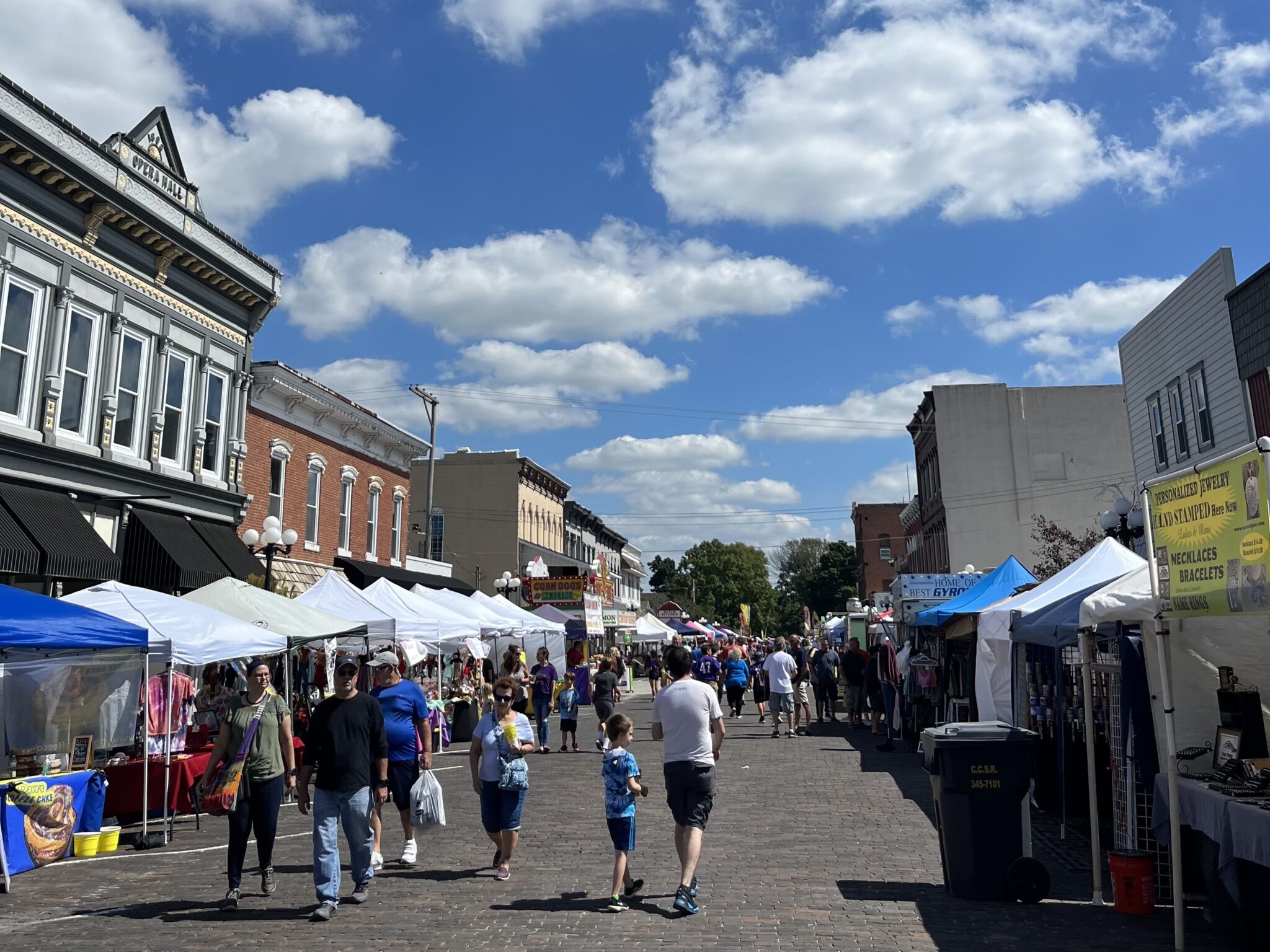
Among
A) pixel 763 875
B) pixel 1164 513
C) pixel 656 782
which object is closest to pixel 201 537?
pixel 656 782

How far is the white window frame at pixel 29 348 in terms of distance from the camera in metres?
16.2

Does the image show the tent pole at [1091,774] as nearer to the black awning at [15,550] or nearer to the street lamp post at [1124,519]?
the street lamp post at [1124,519]

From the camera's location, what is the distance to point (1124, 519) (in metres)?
15.0

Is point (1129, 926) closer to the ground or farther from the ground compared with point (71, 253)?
closer to the ground

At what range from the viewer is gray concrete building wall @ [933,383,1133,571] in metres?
43.8

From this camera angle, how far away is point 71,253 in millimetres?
17406

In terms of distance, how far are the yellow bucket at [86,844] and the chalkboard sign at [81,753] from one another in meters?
0.98

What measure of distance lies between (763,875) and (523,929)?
2.43 m

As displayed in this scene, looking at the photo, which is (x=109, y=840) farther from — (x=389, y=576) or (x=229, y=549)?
(x=389, y=576)

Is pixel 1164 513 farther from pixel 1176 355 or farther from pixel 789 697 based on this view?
pixel 1176 355

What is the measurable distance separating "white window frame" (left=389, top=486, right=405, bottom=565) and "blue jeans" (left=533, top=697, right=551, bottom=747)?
51.4ft

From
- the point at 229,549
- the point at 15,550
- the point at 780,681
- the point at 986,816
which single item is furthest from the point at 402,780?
the point at 229,549

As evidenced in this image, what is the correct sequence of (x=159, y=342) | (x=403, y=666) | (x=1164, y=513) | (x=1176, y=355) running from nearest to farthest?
(x=1164, y=513) < (x=159, y=342) < (x=403, y=666) < (x=1176, y=355)

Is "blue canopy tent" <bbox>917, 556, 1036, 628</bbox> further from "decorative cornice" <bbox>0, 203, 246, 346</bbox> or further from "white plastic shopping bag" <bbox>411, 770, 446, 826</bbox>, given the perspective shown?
"decorative cornice" <bbox>0, 203, 246, 346</bbox>
